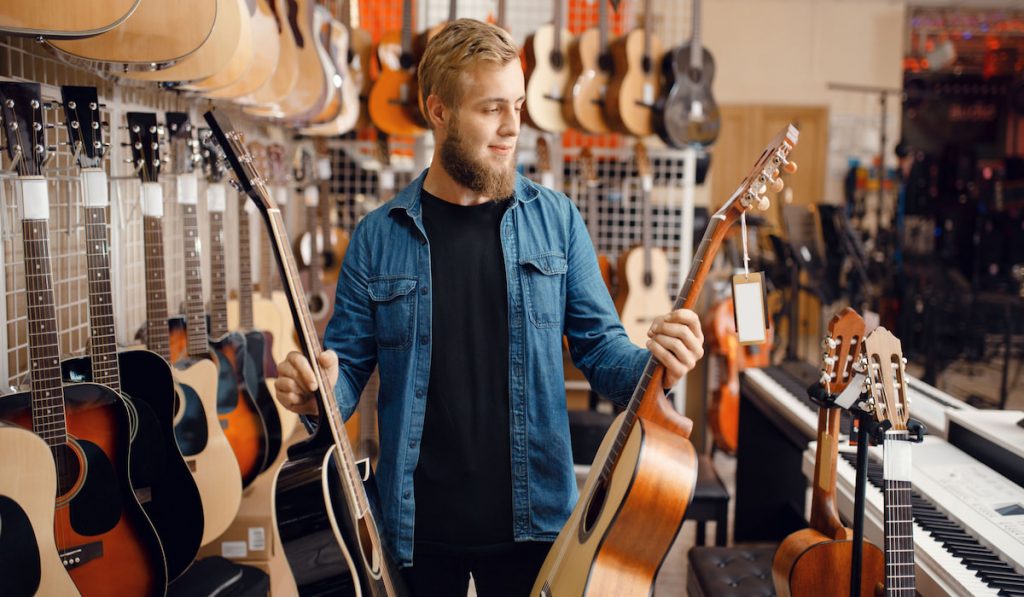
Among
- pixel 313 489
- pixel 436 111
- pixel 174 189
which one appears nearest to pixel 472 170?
pixel 436 111

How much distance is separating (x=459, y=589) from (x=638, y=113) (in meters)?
3.06

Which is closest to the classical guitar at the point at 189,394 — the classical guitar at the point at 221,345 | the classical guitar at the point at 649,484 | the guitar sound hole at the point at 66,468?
the classical guitar at the point at 221,345

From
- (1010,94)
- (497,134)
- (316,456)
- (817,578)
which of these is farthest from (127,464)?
(1010,94)

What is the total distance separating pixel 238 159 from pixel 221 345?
1185 mm

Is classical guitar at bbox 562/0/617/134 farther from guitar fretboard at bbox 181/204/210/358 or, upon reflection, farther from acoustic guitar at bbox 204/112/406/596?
acoustic guitar at bbox 204/112/406/596

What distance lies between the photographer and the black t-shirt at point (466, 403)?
1620 millimetres

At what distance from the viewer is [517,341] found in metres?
1.63

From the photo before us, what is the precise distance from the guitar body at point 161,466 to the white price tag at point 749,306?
138cm

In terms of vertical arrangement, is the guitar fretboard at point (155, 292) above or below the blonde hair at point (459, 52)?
below

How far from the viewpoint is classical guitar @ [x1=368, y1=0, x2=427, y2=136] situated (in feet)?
13.6

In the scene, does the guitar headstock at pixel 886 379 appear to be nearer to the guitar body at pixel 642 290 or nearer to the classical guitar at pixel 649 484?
the classical guitar at pixel 649 484

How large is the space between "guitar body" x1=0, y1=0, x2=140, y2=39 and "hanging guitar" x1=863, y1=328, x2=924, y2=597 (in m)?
1.58

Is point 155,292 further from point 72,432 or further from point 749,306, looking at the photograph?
point 749,306

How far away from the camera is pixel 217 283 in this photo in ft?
8.71
